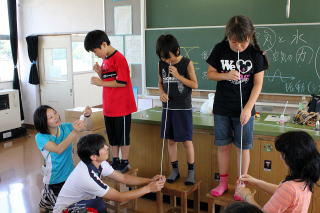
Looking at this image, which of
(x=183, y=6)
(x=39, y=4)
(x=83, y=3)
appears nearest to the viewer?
(x=183, y=6)

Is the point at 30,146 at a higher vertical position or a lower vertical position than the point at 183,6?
lower

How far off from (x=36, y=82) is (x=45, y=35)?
95 cm

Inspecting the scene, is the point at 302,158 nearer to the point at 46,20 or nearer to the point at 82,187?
the point at 82,187

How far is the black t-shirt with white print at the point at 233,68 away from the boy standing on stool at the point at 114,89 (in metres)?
0.79

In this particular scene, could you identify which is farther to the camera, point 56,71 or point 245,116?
point 56,71

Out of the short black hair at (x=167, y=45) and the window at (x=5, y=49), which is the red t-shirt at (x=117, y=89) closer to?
the short black hair at (x=167, y=45)

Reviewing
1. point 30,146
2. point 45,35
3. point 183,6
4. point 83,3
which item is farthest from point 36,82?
point 183,6

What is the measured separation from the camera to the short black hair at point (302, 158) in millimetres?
1528

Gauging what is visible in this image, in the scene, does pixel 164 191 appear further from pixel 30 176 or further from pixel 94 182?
pixel 30 176

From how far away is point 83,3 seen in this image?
514 centimetres

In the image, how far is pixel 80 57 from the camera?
6.05 metres

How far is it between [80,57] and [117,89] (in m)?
3.70

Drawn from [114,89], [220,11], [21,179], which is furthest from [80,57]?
[114,89]

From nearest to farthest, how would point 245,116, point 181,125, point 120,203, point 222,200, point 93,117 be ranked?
point 245,116 → point 222,200 → point 181,125 → point 120,203 → point 93,117
